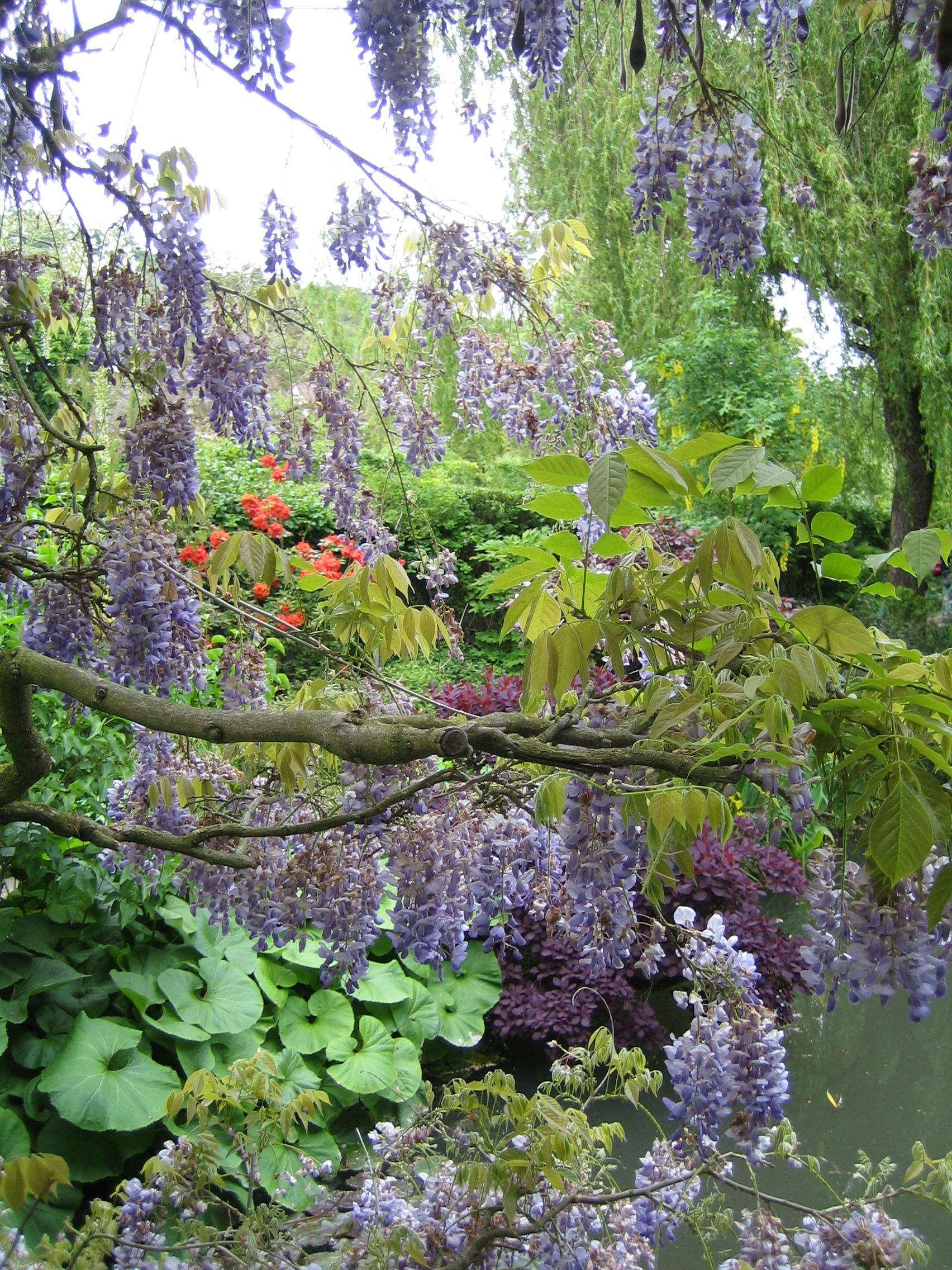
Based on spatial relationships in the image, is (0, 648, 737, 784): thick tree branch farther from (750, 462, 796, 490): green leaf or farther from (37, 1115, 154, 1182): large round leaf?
(37, 1115, 154, 1182): large round leaf

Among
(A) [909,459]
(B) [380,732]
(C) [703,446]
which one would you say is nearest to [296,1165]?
(B) [380,732]

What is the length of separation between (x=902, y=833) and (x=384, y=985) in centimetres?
337

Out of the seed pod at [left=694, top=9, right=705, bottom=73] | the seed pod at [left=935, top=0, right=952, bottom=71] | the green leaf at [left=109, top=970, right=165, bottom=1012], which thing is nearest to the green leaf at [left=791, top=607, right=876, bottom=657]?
the seed pod at [left=935, top=0, right=952, bottom=71]

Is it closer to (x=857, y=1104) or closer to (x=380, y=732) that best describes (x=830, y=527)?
(x=380, y=732)

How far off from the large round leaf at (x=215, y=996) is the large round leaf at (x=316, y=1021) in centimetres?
16

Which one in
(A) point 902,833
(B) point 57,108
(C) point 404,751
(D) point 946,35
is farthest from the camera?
(B) point 57,108

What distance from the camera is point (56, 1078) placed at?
2.80m

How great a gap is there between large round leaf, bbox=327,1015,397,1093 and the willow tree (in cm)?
490

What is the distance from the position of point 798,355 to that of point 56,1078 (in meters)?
8.71

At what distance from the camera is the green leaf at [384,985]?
3.79 meters

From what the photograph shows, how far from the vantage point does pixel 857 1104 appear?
13.0ft

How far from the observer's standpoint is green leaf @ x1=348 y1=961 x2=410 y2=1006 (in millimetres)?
3795

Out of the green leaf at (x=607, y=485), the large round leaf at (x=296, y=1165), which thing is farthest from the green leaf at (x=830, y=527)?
the large round leaf at (x=296, y=1165)

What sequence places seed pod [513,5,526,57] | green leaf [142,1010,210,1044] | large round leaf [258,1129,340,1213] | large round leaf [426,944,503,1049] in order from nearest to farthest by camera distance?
seed pod [513,5,526,57] < large round leaf [258,1129,340,1213] < green leaf [142,1010,210,1044] < large round leaf [426,944,503,1049]
